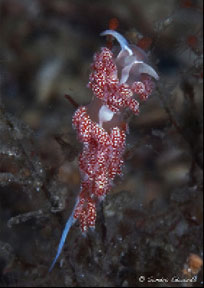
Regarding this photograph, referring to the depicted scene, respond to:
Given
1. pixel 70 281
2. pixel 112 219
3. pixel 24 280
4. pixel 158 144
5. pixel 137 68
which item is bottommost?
pixel 24 280

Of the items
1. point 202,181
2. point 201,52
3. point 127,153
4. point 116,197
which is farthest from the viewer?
point 202,181

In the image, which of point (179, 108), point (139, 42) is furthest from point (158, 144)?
point (139, 42)

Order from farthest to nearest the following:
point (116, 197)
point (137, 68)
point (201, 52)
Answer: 1. point (201, 52)
2. point (116, 197)
3. point (137, 68)

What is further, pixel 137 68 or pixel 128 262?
pixel 128 262

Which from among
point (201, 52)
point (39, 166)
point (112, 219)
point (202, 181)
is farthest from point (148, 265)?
point (201, 52)

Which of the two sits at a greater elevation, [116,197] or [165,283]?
[116,197]

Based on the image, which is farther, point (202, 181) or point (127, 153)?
point (202, 181)

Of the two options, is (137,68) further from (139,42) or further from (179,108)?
(179,108)

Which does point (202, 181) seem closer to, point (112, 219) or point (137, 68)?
point (112, 219)

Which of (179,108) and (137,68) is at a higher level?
(137,68)
